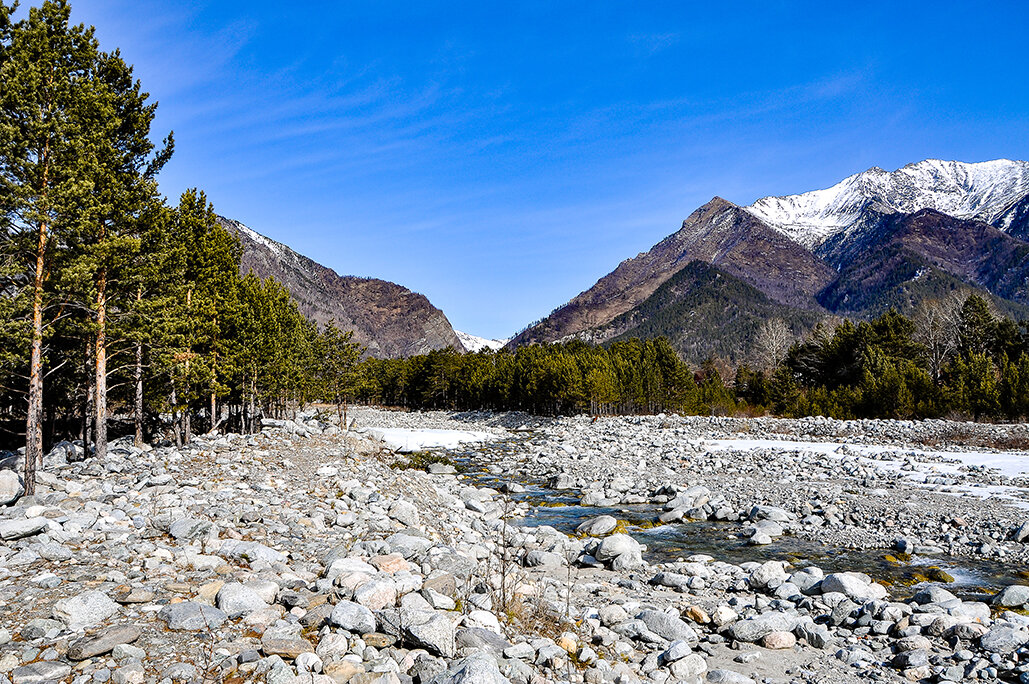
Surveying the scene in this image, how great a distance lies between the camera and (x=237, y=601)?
6309 millimetres

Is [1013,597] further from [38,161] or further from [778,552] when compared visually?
[38,161]

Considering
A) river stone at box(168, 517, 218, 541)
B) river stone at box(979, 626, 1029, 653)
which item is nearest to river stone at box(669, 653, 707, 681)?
river stone at box(979, 626, 1029, 653)

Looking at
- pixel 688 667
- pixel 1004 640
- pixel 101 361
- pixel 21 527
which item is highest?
pixel 101 361

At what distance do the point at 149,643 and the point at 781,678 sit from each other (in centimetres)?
717

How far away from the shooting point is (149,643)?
5.38m

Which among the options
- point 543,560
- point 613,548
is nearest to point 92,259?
point 543,560

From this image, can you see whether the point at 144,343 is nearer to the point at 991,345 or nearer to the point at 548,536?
the point at 548,536

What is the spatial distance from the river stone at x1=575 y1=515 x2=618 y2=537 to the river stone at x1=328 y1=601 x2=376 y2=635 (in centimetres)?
1045

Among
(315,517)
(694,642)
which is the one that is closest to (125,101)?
(315,517)

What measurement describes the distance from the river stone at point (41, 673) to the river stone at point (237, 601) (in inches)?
59.7

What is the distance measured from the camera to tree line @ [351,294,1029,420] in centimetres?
4906

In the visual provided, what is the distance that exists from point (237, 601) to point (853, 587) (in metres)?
9.92

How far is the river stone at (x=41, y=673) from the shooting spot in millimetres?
4609

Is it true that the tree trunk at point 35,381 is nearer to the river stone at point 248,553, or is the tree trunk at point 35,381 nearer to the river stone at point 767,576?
the river stone at point 248,553
